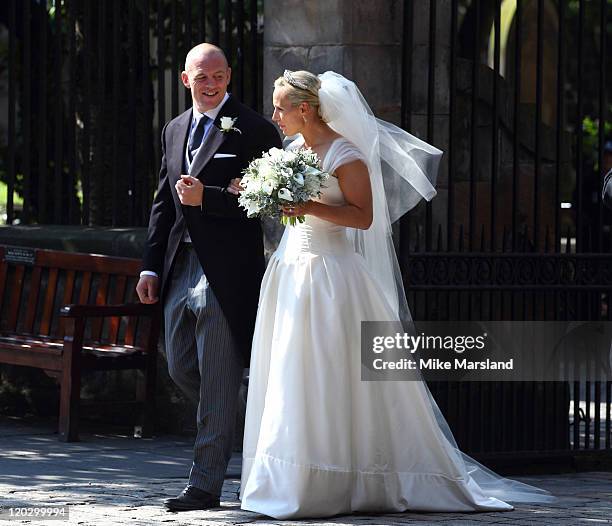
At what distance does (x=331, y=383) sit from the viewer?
5914mm

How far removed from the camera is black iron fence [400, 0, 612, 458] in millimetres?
7309

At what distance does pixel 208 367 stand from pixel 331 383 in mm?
526

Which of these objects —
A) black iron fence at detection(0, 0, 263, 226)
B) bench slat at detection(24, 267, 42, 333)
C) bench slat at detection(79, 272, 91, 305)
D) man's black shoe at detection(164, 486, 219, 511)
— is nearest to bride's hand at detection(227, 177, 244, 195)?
man's black shoe at detection(164, 486, 219, 511)

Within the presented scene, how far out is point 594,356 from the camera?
7688 millimetres

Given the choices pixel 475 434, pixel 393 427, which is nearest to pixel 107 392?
pixel 475 434

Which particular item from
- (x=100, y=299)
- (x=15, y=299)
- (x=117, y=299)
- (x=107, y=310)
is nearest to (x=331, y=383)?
(x=107, y=310)

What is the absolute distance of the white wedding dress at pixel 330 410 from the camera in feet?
19.1

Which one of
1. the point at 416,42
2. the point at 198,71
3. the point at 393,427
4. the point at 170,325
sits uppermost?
the point at 416,42

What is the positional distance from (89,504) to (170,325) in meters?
0.83

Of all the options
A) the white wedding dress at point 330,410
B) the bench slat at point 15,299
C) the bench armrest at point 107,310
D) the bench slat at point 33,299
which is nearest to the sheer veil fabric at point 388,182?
the white wedding dress at point 330,410

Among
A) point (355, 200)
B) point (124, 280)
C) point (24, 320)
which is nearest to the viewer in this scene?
point (355, 200)

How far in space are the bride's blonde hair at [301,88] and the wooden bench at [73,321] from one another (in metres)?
2.41

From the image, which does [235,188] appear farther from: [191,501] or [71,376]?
[71,376]

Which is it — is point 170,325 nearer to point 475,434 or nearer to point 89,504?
point 89,504
